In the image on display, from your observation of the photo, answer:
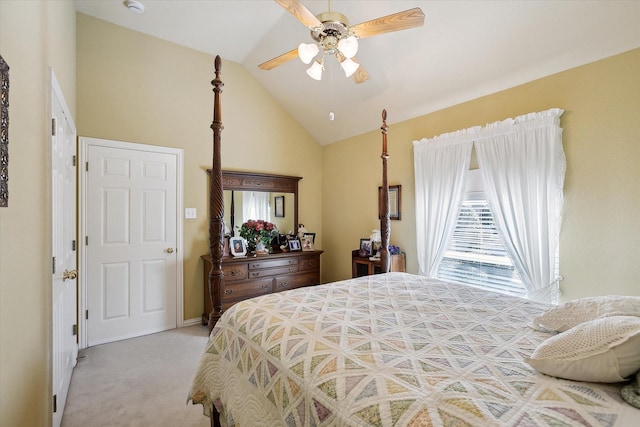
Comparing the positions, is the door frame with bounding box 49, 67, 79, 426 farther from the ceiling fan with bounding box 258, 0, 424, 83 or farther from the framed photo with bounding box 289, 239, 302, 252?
the framed photo with bounding box 289, 239, 302, 252

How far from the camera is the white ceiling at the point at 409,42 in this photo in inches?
86.3

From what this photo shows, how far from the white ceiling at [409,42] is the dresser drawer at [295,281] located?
215 cm

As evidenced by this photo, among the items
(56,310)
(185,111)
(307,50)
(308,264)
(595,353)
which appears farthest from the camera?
(308,264)

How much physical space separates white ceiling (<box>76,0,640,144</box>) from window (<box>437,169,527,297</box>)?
1019 millimetres

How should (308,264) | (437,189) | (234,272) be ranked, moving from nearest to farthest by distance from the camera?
(437,189) < (234,272) < (308,264)

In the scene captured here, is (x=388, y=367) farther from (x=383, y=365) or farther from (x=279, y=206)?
(x=279, y=206)

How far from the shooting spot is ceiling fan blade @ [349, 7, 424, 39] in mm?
1741

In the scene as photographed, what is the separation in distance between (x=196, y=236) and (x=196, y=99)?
1.68m

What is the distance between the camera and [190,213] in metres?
3.61

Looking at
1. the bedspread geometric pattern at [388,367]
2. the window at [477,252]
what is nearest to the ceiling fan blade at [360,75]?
the window at [477,252]

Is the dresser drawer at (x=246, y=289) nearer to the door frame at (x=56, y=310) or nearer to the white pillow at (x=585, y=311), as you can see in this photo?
the door frame at (x=56, y=310)

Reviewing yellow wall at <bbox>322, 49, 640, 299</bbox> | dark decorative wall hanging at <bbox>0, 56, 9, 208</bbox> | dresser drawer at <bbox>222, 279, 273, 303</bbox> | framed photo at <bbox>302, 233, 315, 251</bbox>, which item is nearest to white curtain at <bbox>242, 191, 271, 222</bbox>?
framed photo at <bbox>302, 233, 315, 251</bbox>

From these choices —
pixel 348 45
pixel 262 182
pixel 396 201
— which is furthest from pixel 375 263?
pixel 348 45

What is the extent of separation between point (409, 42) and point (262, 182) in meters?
2.45
